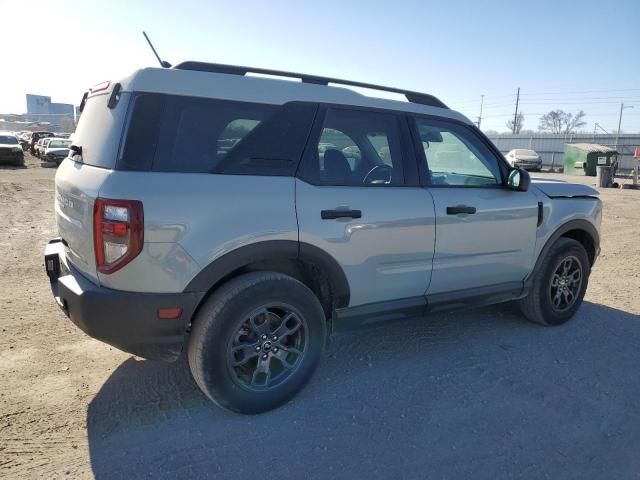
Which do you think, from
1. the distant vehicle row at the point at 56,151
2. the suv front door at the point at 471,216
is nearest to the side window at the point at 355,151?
the suv front door at the point at 471,216

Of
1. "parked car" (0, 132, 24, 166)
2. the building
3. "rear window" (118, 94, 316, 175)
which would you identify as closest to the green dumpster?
"rear window" (118, 94, 316, 175)

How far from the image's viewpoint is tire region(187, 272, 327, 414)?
2.80m

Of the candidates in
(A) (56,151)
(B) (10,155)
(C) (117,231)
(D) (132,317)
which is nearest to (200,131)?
(C) (117,231)

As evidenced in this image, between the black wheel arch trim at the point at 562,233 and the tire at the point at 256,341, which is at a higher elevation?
the black wheel arch trim at the point at 562,233

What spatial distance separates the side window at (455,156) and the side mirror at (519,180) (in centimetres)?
9

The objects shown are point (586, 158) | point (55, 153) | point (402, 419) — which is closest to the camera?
point (402, 419)

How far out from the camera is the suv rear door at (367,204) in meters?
3.08

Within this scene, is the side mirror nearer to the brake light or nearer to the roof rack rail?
the roof rack rail

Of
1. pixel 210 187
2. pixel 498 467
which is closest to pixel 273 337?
pixel 210 187

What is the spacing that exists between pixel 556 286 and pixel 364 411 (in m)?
2.52

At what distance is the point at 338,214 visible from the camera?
309cm

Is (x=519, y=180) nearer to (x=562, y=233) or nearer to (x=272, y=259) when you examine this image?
(x=562, y=233)

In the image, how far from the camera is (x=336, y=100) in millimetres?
3291

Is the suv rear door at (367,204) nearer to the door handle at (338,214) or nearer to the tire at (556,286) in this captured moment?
the door handle at (338,214)
